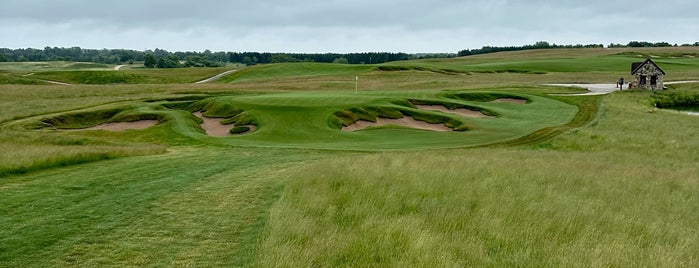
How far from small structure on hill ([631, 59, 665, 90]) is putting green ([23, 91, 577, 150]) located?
81.0ft

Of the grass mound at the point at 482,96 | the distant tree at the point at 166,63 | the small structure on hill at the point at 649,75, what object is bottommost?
the grass mound at the point at 482,96

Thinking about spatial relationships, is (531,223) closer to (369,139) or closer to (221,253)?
(221,253)

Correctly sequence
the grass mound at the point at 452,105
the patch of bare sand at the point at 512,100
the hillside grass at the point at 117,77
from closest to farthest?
the grass mound at the point at 452,105 → the patch of bare sand at the point at 512,100 → the hillside grass at the point at 117,77

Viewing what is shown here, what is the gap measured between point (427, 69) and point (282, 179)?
329 feet

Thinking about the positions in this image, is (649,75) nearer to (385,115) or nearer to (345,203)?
(385,115)

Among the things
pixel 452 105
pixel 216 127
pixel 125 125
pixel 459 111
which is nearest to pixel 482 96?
pixel 452 105

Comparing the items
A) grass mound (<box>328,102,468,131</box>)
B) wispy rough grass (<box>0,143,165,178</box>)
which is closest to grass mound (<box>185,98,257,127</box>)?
grass mound (<box>328,102,468,131</box>)

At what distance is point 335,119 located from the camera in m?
34.8

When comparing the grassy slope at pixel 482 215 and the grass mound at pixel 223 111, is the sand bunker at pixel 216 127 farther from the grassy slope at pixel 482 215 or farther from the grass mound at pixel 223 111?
the grassy slope at pixel 482 215

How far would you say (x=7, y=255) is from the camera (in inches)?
304

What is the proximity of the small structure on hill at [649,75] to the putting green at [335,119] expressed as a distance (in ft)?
81.0

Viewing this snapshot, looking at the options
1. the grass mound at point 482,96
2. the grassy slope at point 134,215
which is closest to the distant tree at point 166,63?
the grass mound at point 482,96

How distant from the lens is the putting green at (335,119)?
28.7 meters

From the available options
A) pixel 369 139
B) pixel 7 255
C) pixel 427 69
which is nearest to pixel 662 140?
pixel 369 139
